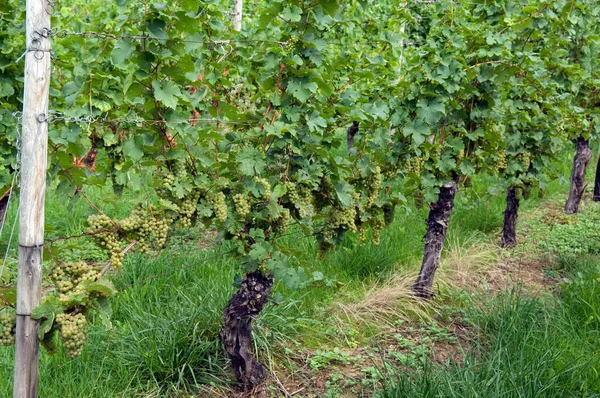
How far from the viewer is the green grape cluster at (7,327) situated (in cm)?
265

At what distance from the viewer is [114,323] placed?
4.09 m

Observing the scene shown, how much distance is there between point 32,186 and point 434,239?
10.1ft

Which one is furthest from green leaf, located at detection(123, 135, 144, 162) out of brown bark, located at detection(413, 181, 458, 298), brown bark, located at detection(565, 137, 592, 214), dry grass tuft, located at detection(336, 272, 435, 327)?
brown bark, located at detection(565, 137, 592, 214)

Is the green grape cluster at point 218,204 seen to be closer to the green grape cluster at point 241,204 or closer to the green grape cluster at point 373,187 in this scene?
the green grape cluster at point 241,204

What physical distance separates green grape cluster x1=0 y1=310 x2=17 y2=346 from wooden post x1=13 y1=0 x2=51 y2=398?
0.33 ft

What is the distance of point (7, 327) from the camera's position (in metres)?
2.65

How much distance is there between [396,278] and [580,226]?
8.41ft

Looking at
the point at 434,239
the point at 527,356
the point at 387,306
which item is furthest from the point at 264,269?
the point at 434,239

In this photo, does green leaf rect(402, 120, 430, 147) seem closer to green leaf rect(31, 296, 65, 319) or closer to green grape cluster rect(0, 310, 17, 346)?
green leaf rect(31, 296, 65, 319)

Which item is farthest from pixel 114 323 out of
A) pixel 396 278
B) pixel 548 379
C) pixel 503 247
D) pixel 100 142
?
pixel 503 247

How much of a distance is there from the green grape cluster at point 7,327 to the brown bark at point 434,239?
2.95 meters

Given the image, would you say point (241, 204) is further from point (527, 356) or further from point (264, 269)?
point (527, 356)

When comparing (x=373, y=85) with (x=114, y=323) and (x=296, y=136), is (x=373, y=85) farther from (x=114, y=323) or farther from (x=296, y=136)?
(x=114, y=323)

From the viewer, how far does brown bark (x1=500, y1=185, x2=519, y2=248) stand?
6.16 m
